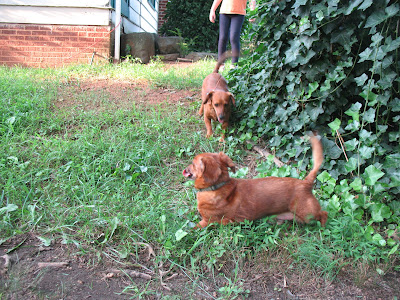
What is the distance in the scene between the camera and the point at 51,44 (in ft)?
24.4

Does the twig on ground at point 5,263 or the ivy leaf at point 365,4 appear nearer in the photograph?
the twig on ground at point 5,263

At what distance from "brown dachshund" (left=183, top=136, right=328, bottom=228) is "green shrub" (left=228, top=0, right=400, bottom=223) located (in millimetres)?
390

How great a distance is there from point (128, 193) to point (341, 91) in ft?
7.66

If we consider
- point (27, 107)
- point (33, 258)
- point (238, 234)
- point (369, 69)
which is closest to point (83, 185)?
point (33, 258)

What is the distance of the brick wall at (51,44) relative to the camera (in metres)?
7.36

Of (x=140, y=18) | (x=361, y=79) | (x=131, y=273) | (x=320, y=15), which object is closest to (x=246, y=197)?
(x=131, y=273)

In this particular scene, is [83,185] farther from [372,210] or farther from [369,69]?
[369,69]

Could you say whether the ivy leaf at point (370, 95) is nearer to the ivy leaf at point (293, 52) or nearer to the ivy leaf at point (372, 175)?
the ivy leaf at point (372, 175)

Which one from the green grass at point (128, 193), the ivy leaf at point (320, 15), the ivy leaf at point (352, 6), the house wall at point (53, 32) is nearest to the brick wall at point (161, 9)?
the house wall at point (53, 32)

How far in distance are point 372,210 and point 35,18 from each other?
809 cm

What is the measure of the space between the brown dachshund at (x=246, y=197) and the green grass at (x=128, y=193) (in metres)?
0.11

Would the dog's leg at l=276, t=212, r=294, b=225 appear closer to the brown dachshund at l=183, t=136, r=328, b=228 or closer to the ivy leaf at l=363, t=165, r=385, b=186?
the brown dachshund at l=183, t=136, r=328, b=228

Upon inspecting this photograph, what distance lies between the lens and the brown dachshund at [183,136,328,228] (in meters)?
2.33

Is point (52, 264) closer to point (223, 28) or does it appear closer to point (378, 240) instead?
point (378, 240)
